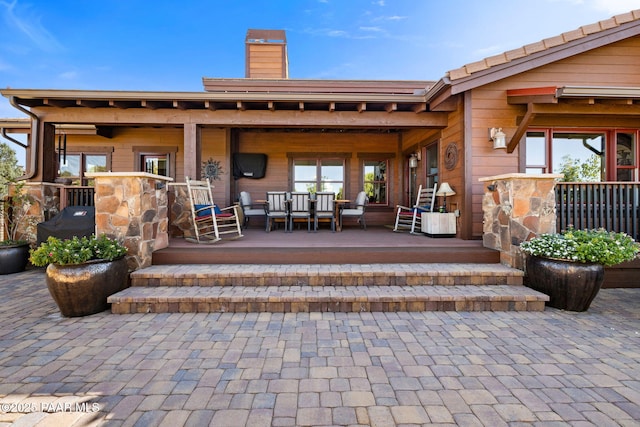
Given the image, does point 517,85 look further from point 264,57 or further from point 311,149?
point 264,57

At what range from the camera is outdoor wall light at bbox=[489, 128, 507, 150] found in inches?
170

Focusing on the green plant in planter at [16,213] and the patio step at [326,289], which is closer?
the patio step at [326,289]

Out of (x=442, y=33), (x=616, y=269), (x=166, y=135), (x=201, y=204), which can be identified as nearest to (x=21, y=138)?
(x=166, y=135)

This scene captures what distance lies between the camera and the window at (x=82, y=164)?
275 inches

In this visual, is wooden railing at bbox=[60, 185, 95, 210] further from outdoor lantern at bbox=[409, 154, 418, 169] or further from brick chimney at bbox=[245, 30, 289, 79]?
brick chimney at bbox=[245, 30, 289, 79]

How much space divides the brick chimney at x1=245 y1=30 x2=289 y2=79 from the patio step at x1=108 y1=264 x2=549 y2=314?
768 centimetres

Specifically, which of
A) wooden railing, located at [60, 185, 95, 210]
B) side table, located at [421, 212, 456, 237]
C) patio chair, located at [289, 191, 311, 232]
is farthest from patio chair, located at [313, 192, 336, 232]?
wooden railing, located at [60, 185, 95, 210]

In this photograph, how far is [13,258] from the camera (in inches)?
168

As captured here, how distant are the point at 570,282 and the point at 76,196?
6.52 metres

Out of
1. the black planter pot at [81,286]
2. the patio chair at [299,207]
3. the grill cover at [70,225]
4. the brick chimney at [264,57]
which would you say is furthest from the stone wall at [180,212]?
the brick chimney at [264,57]

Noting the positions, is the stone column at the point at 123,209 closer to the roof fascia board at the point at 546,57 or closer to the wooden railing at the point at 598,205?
the roof fascia board at the point at 546,57

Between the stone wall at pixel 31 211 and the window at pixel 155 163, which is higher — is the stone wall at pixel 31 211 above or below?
below

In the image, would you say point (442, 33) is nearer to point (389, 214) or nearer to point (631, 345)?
point (389, 214)

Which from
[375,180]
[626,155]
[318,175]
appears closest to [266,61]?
[318,175]
